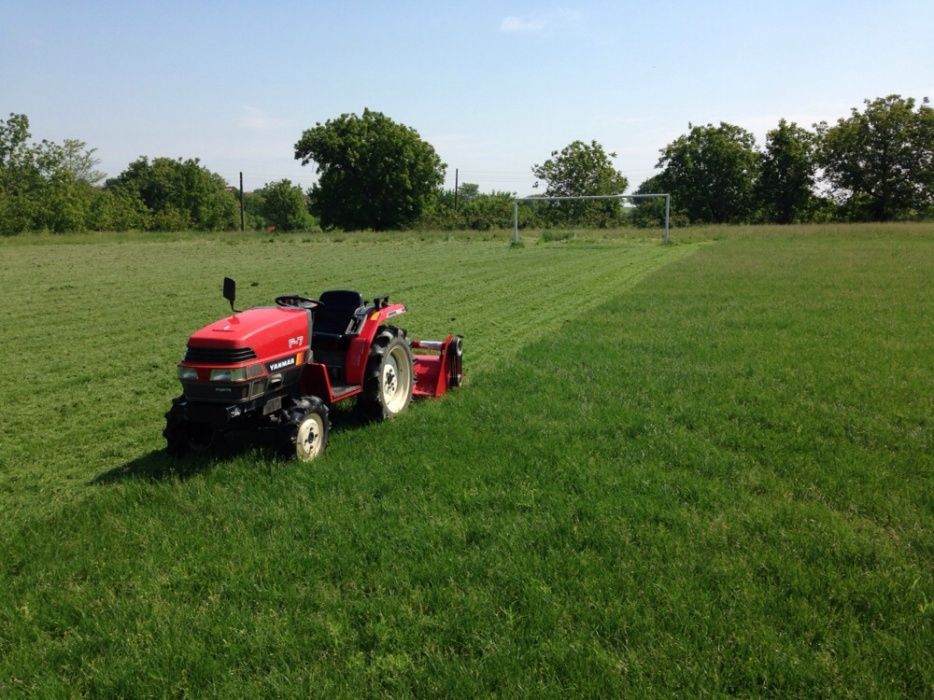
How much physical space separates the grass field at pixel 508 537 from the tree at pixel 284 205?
81.0 metres

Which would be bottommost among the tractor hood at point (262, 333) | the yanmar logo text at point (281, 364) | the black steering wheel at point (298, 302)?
the yanmar logo text at point (281, 364)

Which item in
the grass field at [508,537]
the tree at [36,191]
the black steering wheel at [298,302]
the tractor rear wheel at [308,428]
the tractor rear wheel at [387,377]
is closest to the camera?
the grass field at [508,537]

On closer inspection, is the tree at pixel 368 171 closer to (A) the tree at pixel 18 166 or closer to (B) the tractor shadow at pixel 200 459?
(A) the tree at pixel 18 166

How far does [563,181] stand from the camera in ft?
249

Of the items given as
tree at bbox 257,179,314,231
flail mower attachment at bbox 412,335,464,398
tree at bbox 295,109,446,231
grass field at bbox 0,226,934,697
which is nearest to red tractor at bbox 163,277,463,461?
flail mower attachment at bbox 412,335,464,398

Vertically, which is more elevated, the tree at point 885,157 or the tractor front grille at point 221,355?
the tree at point 885,157

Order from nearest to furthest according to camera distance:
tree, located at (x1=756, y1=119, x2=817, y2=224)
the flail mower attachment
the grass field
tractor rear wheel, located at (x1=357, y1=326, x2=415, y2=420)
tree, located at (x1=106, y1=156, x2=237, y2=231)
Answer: the grass field, tractor rear wheel, located at (x1=357, y1=326, x2=415, y2=420), the flail mower attachment, tree, located at (x1=756, y1=119, x2=817, y2=224), tree, located at (x1=106, y1=156, x2=237, y2=231)

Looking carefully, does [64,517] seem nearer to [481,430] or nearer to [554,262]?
[481,430]

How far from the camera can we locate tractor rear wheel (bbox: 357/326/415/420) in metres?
6.12

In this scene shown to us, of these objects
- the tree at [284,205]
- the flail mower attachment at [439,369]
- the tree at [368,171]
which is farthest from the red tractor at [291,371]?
the tree at [284,205]

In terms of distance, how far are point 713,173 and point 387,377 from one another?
71.5 m

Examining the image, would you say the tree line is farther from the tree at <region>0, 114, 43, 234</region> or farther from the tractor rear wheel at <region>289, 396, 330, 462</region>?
the tractor rear wheel at <region>289, 396, 330, 462</region>

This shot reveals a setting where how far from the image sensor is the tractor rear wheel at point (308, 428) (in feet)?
16.6

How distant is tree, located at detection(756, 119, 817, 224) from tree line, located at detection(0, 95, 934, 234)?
96 mm
